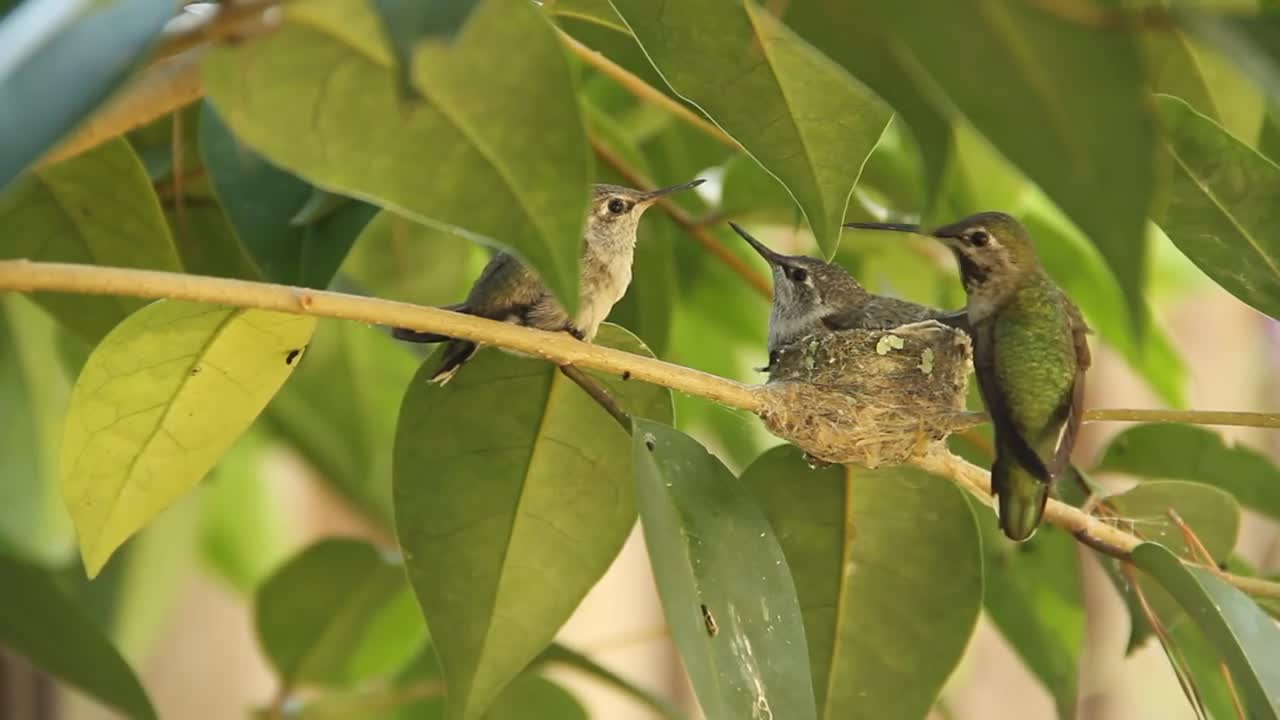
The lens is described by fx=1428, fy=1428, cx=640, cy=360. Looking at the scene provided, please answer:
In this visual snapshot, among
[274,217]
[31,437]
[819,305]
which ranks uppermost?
[274,217]

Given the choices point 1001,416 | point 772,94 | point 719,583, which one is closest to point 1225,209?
point 1001,416

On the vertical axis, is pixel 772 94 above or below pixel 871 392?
above

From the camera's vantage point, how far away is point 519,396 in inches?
42.7

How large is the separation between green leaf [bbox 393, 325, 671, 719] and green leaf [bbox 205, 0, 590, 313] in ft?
1.24

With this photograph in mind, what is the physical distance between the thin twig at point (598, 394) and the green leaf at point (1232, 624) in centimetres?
38

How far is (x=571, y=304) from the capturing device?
0.62 m

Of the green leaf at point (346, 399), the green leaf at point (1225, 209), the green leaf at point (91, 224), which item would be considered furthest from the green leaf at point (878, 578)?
the green leaf at point (346, 399)

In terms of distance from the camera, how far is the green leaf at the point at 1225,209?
104cm

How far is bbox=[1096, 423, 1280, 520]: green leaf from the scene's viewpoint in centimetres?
143

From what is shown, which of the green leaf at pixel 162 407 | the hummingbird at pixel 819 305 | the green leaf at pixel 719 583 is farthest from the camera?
the hummingbird at pixel 819 305

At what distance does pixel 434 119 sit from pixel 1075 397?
75 cm

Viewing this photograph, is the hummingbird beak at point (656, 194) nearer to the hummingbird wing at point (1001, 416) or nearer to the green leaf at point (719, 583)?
the hummingbird wing at point (1001, 416)

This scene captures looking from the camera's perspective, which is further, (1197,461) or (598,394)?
(1197,461)

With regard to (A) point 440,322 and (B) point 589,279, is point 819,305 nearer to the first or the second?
(B) point 589,279
